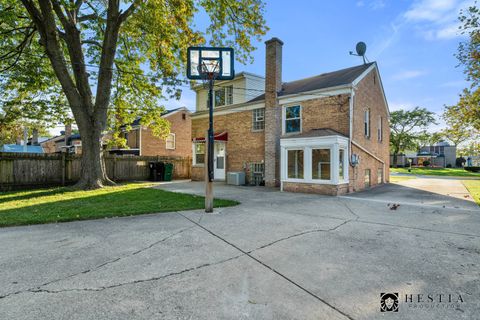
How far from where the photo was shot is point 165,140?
25.5 meters

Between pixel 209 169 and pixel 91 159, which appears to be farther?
pixel 91 159

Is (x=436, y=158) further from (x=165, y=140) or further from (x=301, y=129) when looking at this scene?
(x=165, y=140)

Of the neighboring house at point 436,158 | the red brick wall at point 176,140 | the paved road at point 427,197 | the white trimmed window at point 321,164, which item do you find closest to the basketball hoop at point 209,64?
the white trimmed window at point 321,164

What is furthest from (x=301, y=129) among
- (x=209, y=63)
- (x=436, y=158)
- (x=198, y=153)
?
(x=436, y=158)

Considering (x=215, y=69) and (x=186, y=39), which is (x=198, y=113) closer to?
(x=186, y=39)

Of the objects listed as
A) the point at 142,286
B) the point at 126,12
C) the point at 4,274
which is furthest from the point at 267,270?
the point at 126,12

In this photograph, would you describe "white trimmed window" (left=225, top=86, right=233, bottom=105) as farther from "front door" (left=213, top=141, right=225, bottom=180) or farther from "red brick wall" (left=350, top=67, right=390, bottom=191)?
"red brick wall" (left=350, top=67, right=390, bottom=191)

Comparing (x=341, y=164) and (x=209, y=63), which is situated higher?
(x=209, y=63)

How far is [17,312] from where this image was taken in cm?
237

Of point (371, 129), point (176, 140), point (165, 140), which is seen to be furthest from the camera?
point (176, 140)

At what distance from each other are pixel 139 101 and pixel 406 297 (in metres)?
15.9

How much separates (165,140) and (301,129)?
54.1 feet

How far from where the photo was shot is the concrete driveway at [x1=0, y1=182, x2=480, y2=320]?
2.47 m

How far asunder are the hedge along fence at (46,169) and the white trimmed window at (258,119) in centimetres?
901
